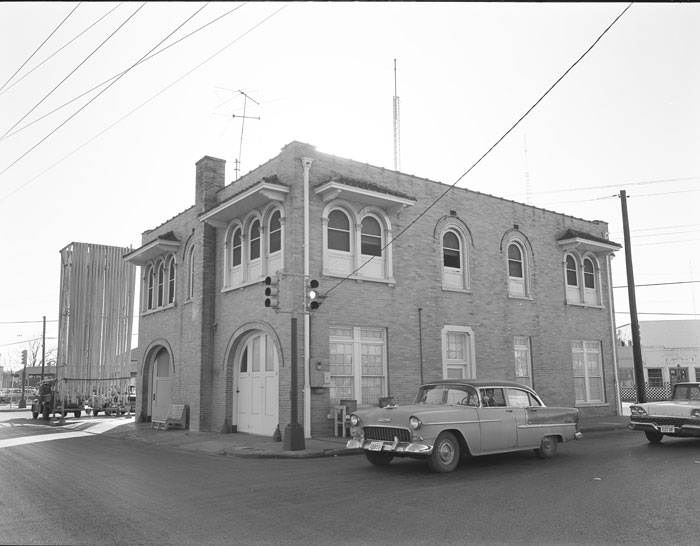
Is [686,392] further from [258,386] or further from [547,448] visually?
[258,386]

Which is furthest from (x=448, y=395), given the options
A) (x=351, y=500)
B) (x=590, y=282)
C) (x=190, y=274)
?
(x=590, y=282)

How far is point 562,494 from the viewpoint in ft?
28.0

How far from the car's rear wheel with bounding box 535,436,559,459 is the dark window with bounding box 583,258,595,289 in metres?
14.5

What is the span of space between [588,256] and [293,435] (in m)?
17.1

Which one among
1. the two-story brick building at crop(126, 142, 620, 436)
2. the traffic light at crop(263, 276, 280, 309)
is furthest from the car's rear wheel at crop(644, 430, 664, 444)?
the traffic light at crop(263, 276, 280, 309)

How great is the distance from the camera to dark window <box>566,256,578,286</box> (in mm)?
25094

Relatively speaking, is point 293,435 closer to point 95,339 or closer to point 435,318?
point 435,318

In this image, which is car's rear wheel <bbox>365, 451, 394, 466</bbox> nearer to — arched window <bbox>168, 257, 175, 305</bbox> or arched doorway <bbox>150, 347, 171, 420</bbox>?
arched doorway <bbox>150, 347, 171, 420</bbox>

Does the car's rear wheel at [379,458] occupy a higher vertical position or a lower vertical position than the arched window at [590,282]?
lower

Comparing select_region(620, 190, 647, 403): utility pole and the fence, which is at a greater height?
select_region(620, 190, 647, 403): utility pole

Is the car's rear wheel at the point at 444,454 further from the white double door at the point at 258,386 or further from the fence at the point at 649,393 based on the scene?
the fence at the point at 649,393

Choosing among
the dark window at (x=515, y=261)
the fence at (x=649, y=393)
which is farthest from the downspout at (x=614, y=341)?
the fence at (x=649, y=393)

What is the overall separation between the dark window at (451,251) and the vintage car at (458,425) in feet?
28.0

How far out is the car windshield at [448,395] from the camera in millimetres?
11352
